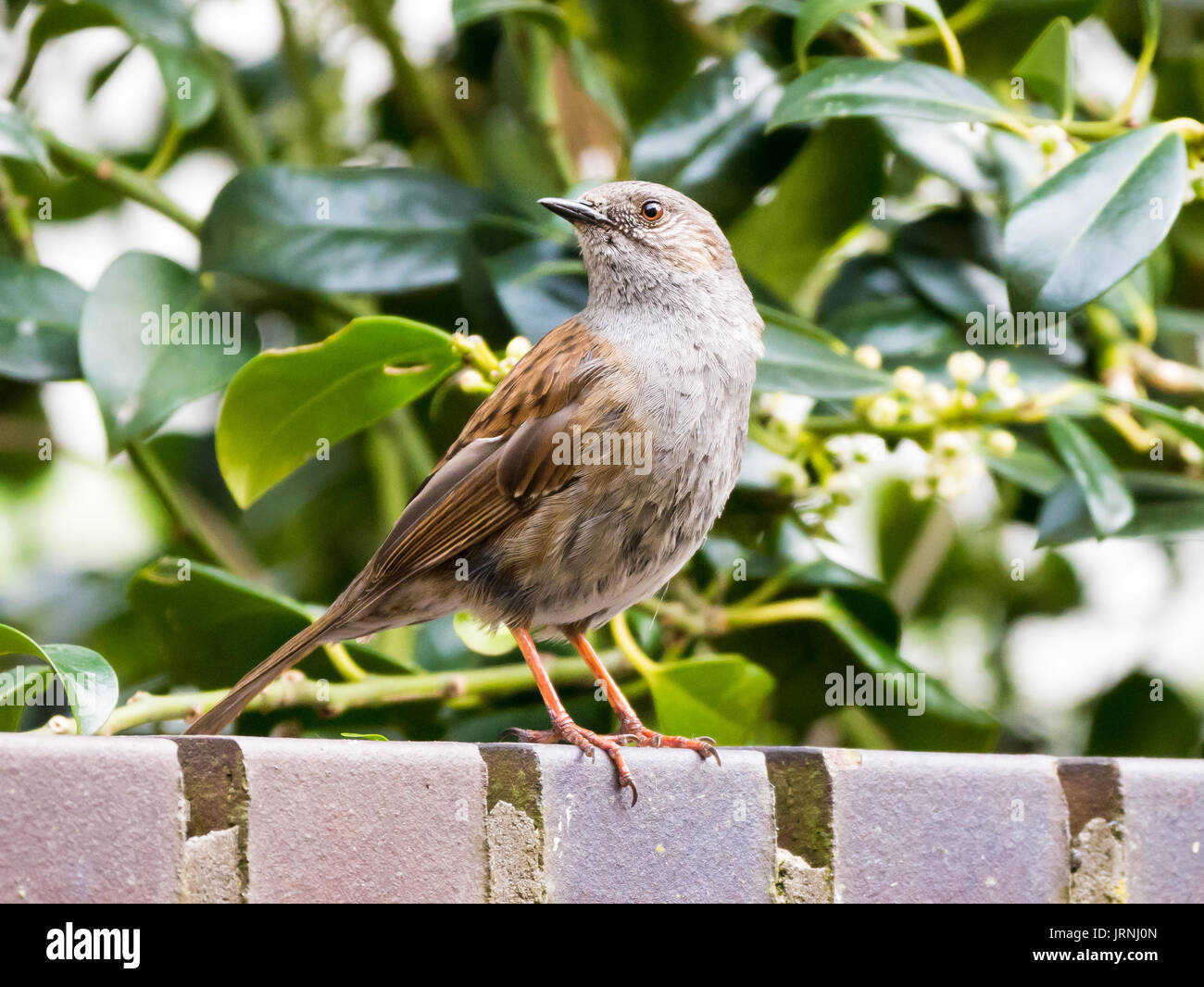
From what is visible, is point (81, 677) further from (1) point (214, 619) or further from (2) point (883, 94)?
(2) point (883, 94)

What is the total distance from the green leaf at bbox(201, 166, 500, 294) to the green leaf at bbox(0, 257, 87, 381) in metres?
0.31

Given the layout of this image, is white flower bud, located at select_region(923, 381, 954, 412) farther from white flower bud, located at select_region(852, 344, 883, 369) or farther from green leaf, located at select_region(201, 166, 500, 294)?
green leaf, located at select_region(201, 166, 500, 294)

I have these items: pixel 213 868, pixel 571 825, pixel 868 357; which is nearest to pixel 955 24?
pixel 868 357

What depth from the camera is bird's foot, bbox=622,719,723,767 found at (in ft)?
6.57

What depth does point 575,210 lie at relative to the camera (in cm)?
262

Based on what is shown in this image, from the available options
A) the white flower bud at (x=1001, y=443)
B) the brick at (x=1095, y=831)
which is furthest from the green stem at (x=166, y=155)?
the brick at (x=1095, y=831)

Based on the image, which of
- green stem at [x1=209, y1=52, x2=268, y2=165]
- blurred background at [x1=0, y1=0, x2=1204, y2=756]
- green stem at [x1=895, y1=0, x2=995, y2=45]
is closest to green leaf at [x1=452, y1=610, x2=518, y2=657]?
blurred background at [x1=0, y1=0, x2=1204, y2=756]

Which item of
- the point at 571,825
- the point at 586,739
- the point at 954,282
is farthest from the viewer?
the point at 954,282

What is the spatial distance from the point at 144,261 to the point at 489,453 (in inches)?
37.4

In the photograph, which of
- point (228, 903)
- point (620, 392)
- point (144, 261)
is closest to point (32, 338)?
point (144, 261)

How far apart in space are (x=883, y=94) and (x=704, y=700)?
1224mm

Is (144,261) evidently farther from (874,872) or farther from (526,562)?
(874,872)

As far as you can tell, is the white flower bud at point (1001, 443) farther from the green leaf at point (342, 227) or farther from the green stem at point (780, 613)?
the green leaf at point (342, 227)

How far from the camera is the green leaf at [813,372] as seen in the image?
2.57 metres
